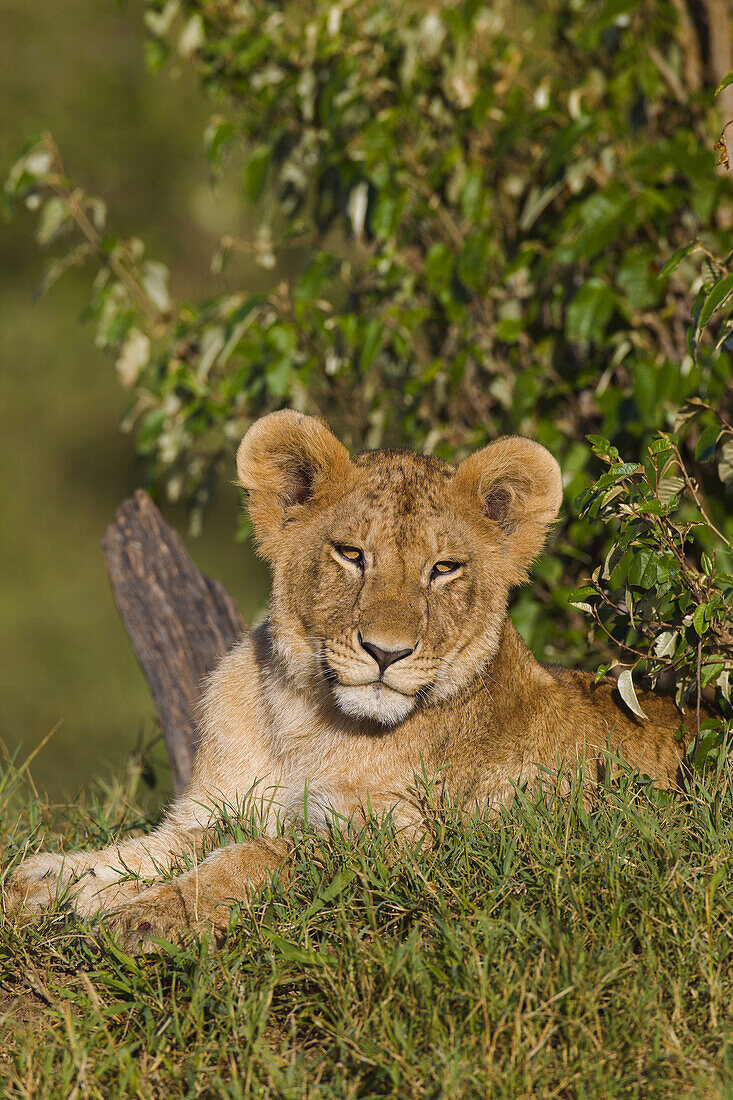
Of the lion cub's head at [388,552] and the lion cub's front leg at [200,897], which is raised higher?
the lion cub's head at [388,552]

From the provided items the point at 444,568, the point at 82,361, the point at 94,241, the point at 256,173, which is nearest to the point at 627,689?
the point at 444,568

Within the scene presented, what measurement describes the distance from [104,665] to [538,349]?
40.4 ft

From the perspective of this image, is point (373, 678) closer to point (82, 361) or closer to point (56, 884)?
point (56, 884)

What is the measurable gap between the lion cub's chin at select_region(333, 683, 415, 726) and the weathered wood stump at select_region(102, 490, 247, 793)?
76.1 inches

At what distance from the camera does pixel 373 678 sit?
10.4 ft

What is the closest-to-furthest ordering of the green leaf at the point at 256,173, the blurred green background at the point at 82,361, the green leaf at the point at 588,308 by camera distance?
the green leaf at the point at 588,308
the green leaf at the point at 256,173
the blurred green background at the point at 82,361

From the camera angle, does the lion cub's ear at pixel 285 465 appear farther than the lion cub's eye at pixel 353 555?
Yes

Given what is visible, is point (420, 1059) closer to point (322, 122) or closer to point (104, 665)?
point (322, 122)

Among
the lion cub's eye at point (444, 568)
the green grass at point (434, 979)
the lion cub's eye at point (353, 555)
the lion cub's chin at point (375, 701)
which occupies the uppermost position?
the lion cub's eye at point (353, 555)

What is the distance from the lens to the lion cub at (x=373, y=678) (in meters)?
3.23

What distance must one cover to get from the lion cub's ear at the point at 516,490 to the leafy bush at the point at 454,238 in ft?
4.10

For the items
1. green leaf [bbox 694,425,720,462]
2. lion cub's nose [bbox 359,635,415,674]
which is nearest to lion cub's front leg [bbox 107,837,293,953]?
lion cub's nose [bbox 359,635,415,674]

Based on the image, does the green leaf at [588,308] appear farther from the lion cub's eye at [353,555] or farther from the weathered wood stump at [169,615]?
the weathered wood stump at [169,615]

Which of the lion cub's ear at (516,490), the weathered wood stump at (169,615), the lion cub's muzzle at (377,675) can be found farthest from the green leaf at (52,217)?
the lion cub's muzzle at (377,675)
